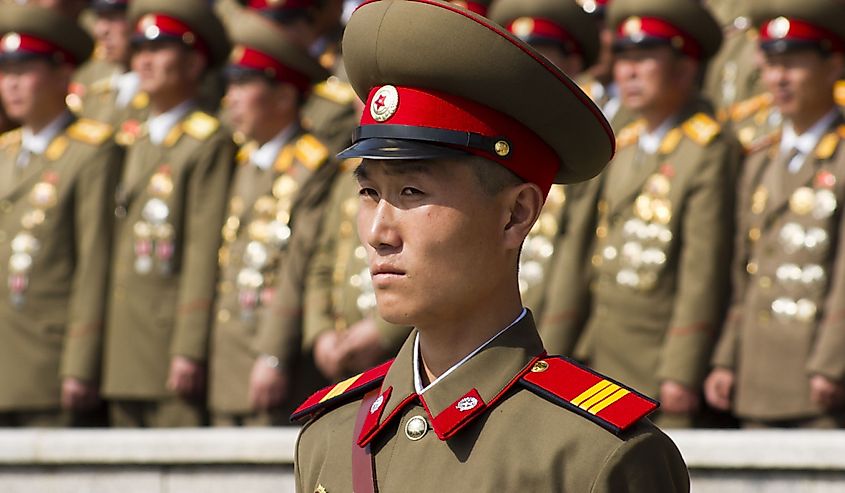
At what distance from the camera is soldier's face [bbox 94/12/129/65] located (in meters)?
9.98

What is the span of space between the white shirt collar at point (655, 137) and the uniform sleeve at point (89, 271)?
2.68 metres

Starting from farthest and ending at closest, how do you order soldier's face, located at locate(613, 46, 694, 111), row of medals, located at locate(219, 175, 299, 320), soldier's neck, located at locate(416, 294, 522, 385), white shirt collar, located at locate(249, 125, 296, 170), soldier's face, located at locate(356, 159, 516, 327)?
white shirt collar, located at locate(249, 125, 296, 170) < row of medals, located at locate(219, 175, 299, 320) < soldier's face, located at locate(613, 46, 694, 111) < soldier's neck, located at locate(416, 294, 522, 385) < soldier's face, located at locate(356, 159, 516, 327)

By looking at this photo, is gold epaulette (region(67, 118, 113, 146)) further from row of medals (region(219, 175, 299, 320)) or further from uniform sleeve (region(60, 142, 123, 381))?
row of medals (region(219, 175, 299, 320))

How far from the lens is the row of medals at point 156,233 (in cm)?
832

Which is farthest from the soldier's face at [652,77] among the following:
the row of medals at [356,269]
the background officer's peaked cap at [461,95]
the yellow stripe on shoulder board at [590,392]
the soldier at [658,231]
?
the yellow stripe on shoulder board at [590,392]

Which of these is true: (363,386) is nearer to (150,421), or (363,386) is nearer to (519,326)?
(519,326)

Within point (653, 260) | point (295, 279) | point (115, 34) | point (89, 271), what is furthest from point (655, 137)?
point (115, 34)

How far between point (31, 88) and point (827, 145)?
410 cm

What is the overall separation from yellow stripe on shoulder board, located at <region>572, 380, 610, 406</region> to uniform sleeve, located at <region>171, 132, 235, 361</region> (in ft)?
17.3

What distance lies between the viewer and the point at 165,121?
8.60 meters

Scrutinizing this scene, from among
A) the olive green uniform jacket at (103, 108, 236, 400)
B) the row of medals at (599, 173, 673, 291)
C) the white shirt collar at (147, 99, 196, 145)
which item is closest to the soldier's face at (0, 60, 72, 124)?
the white shirt collar at (147, 99, 196, 145)

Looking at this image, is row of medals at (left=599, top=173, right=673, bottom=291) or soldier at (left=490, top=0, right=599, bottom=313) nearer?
row of medals at (left=599, top=173, right=673, bottom=291)

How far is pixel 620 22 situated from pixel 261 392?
225 cm

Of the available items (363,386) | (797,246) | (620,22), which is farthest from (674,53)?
(363,386)
